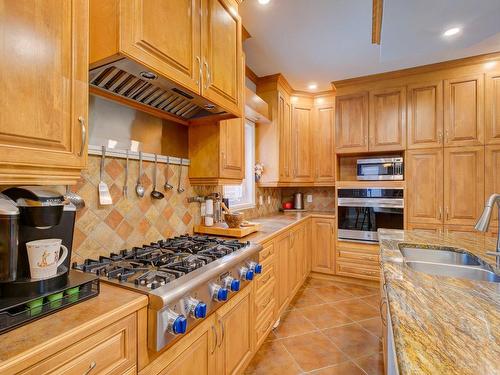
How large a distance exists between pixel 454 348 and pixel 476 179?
3.06 meters

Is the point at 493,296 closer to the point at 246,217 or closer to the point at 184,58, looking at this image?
the point at 184,58

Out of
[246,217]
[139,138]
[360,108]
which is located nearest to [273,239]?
[246,217]

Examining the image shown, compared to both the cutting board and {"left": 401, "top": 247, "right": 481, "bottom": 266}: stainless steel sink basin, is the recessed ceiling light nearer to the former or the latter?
{"left": 401, "top": 247, "right": 481, "bottom": 266}: stainless steel sink basin

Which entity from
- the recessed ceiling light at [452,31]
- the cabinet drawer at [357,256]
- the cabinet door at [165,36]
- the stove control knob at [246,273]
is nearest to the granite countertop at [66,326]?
the stove control knob at [246,273]

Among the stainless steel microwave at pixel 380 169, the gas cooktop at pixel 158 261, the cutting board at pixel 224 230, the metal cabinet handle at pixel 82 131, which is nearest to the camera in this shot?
the metal cabinet handle at pixel 82 131

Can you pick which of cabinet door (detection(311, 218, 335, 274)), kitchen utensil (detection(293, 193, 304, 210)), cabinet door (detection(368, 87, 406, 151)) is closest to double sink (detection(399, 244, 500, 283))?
cabinet door (detection(311, 218, 335, 274))

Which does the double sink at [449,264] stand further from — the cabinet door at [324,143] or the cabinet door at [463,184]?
the cabinet door at [324,143]

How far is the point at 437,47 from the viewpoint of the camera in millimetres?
2422

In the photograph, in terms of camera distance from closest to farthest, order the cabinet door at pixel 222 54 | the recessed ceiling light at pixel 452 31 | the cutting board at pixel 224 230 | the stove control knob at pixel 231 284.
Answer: the stove control knob at pixel 231 284 < the cabinet door at pixel 222 54 < the cutting board at pixel 224 230 < the recessed ceiling light at pixel 452 31

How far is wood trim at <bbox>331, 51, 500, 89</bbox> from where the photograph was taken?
2.75m

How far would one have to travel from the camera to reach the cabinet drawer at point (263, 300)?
1827 mm

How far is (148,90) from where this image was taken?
140cm

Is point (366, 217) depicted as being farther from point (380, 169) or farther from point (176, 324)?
point (176, 324)

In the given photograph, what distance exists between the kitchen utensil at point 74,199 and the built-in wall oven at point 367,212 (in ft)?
9.59
